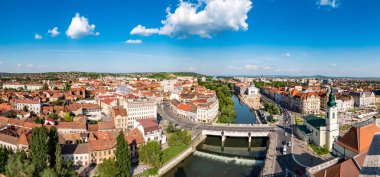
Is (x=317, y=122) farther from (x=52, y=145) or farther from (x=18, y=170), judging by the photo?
(x=18, y=170)

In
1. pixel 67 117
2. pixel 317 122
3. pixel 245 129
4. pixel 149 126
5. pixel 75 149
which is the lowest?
pixel 245 129

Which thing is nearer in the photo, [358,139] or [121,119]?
[358,139]

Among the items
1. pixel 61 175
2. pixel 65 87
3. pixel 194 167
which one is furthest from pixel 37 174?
pixel 65 87

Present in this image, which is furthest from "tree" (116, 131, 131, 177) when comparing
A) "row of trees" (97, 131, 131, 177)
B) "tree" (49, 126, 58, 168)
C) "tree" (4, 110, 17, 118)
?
"tree" (4, 110, 17, 118)

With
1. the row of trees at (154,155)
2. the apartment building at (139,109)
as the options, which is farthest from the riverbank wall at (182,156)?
the apartment building at (139,109)

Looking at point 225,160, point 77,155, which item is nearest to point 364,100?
point 225,160

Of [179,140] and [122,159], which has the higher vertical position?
[122,159]

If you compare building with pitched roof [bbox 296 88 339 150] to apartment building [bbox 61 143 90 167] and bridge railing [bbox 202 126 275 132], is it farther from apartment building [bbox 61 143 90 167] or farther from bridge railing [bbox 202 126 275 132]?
apartment building [bbox 61 143 90 167]

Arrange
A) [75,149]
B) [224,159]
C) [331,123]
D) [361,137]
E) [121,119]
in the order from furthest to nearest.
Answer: [121,119]
[224,159]
[331,123]
[75,149]
[361,137]

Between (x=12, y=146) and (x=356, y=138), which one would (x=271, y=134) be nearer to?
(x=356, y=138)
